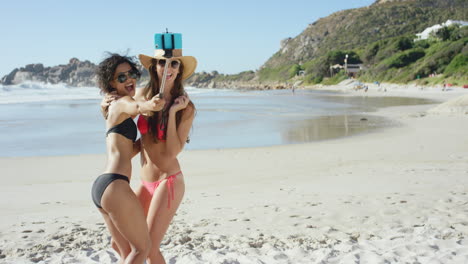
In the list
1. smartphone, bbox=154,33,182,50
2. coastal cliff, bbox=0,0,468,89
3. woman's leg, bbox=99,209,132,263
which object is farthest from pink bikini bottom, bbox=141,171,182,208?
coastal cliff, bbox=0,0,468,89

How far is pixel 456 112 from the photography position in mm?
17719

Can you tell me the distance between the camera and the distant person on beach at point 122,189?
246cm

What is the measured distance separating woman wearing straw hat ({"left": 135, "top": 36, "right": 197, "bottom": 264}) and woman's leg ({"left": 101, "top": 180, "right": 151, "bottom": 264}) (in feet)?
0.45

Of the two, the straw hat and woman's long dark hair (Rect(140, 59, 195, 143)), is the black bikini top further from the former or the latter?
the straw hat

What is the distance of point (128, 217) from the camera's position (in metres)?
2.48

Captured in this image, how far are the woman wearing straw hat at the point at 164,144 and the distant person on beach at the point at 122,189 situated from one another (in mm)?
110

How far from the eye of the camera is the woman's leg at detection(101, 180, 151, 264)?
2451mm

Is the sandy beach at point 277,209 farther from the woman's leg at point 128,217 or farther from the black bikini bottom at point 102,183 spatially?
the black bikini bottom at point 102,183

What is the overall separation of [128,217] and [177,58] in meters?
0.98

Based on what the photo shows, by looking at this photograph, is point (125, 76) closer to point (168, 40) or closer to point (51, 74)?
point (168, 40)

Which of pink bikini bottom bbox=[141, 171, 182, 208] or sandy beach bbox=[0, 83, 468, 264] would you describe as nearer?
pink bikini bottom bbox=[141, 171, 182, 208]

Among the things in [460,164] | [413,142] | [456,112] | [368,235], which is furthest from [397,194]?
[456,112]

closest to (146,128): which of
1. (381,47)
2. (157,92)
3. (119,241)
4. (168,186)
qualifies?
(157,92)

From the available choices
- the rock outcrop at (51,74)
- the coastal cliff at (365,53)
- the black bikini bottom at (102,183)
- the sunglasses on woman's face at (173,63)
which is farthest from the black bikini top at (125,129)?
the rock outcrop at (51,74)
